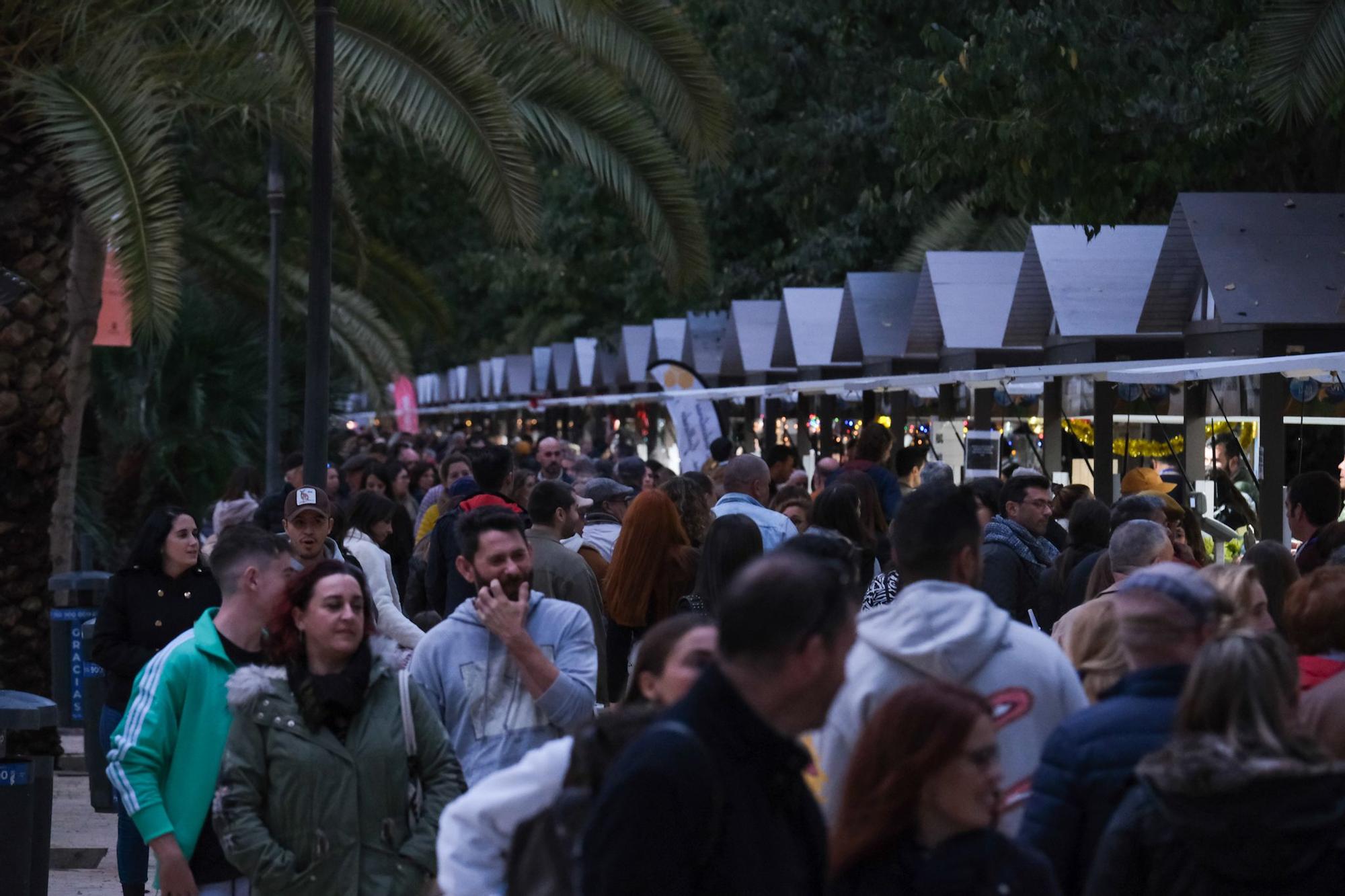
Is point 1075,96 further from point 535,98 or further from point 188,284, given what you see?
point 188,284

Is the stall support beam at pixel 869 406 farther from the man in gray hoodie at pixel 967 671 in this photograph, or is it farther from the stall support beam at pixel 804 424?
the man in gray hoodie at pixel 967 671

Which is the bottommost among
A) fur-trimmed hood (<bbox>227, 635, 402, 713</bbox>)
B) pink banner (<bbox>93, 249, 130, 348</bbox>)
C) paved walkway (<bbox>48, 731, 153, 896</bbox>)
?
paved walkway (<bbox>48, 731, 153, 896</bbox>)

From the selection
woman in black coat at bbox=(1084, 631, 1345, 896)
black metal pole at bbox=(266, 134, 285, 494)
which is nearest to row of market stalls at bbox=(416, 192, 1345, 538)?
black metal pole at bbox=(266, 134, 285, 494)

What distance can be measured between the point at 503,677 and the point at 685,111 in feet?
27.9

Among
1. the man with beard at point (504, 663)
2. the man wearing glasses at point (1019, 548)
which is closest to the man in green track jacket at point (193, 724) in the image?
the man with beard at point (504, 663)

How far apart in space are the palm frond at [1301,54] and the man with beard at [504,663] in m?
8.04

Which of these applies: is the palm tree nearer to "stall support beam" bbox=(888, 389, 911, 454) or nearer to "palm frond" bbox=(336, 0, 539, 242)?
"palm frond" bbox=(336, 0, 539, 242)

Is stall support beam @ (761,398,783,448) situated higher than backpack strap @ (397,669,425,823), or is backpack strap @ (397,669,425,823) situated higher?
stall support beam @ (761,398,783,448)

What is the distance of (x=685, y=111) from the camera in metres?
13.3

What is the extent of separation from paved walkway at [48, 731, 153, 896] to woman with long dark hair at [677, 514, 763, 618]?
3.41m

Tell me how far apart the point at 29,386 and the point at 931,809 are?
9.49 m

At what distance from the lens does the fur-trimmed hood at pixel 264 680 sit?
4879 mm

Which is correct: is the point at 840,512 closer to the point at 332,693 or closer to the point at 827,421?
the point at 332,693

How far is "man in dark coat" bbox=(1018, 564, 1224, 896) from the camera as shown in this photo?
373 centimetres
